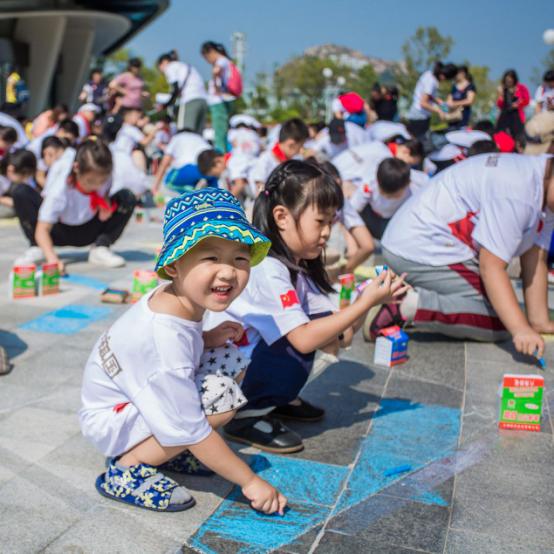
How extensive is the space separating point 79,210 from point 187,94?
5.73m

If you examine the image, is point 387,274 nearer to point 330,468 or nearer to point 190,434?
point 330,468

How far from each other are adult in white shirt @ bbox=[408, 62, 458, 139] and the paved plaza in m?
7.32

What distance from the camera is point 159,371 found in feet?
7.13

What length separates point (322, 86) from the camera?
58.7m

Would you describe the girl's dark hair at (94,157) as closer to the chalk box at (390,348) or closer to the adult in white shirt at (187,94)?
the chalk box at (390,348)

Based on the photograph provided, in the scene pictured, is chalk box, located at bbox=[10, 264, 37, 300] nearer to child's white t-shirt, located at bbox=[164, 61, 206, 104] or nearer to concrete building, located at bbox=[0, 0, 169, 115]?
child's white t-shirt, located at bbox=[164, 61, 206, 104]

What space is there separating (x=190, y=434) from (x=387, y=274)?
2.88 ft

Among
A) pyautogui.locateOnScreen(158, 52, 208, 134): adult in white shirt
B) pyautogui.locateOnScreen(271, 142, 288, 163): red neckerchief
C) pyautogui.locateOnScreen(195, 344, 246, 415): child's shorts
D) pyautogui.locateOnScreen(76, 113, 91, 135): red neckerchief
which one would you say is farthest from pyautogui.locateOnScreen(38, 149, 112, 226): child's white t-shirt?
pyautogui.locateOnScreen(76, 113, 91, 135): red neckerchief

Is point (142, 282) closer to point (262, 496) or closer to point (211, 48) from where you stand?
point (262, 496)

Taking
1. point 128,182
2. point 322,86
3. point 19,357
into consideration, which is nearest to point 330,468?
point 19,357

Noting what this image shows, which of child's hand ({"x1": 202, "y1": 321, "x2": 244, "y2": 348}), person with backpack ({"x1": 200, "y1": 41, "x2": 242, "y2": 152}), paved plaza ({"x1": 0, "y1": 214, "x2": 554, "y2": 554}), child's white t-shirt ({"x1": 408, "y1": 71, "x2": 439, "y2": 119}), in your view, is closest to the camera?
paved plaza ({"x1": 0, "y1": 214, "x2": 554, "y2": 554})

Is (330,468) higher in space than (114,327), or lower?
lower

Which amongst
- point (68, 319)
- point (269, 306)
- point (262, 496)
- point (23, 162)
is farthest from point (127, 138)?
point (262, 496)

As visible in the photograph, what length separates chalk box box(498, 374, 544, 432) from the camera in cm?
300
